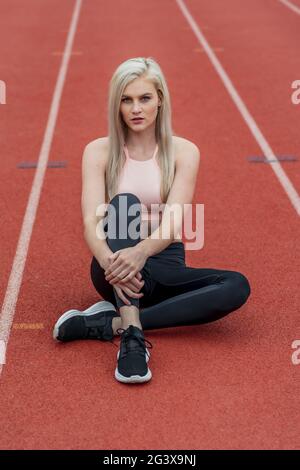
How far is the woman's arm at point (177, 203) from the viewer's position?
4438 millimetres

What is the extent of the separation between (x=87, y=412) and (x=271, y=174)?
4.29 meters

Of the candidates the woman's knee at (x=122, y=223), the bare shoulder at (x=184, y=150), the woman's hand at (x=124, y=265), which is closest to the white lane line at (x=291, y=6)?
the bare shoulder at (x=184, y=150)

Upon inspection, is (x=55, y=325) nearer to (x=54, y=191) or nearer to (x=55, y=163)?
(x=54, y=191)

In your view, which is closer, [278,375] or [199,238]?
[278,375]

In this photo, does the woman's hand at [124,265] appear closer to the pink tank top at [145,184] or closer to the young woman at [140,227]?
the young woman at [140,227]

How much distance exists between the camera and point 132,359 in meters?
4.23

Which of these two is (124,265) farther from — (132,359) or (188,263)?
(188,263)

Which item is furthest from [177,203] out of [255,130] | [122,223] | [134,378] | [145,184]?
[255,130]

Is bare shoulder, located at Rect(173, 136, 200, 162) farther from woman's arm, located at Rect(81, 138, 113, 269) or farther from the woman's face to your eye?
woman's arm, located at Rect(81, 138, 113, 269)

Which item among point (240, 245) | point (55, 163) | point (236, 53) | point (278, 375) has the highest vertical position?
point (236, 53)

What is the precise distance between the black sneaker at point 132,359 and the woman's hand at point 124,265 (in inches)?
10.2

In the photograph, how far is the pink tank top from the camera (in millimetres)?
4629
